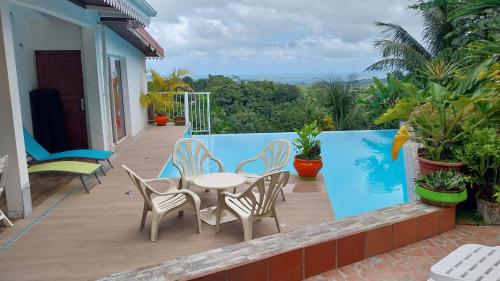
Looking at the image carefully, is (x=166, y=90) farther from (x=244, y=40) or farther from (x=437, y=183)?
(x=244, y=40)

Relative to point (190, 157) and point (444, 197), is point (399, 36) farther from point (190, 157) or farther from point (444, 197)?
point (444, 197)

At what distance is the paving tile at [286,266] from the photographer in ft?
6.29

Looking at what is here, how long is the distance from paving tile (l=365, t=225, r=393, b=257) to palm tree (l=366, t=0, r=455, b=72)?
11212 mm

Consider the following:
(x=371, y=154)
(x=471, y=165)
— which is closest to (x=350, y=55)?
(x=371, y=154)

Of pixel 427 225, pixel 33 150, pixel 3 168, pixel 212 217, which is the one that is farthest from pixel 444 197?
pixel 33 150

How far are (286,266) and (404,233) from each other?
0.90 meters

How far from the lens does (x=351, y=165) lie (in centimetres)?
852

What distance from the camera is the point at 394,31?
44.4 ft

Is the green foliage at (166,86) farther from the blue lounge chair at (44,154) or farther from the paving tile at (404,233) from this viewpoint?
the paving tile at (404,233)

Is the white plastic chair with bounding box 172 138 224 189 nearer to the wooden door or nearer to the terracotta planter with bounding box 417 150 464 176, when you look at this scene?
the terracotta planter with bounding box 417 150 464 176

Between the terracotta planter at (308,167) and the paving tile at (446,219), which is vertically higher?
the paving tile at (446,219)

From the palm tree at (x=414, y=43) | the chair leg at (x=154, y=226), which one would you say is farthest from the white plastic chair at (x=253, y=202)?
the palm tree at (x=414, y=43)

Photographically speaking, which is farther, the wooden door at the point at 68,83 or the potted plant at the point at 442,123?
the wooden door at the point at 68,83

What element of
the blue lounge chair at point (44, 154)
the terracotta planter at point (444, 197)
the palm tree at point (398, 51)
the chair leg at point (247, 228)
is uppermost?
the palm tree at point (398, 51)
